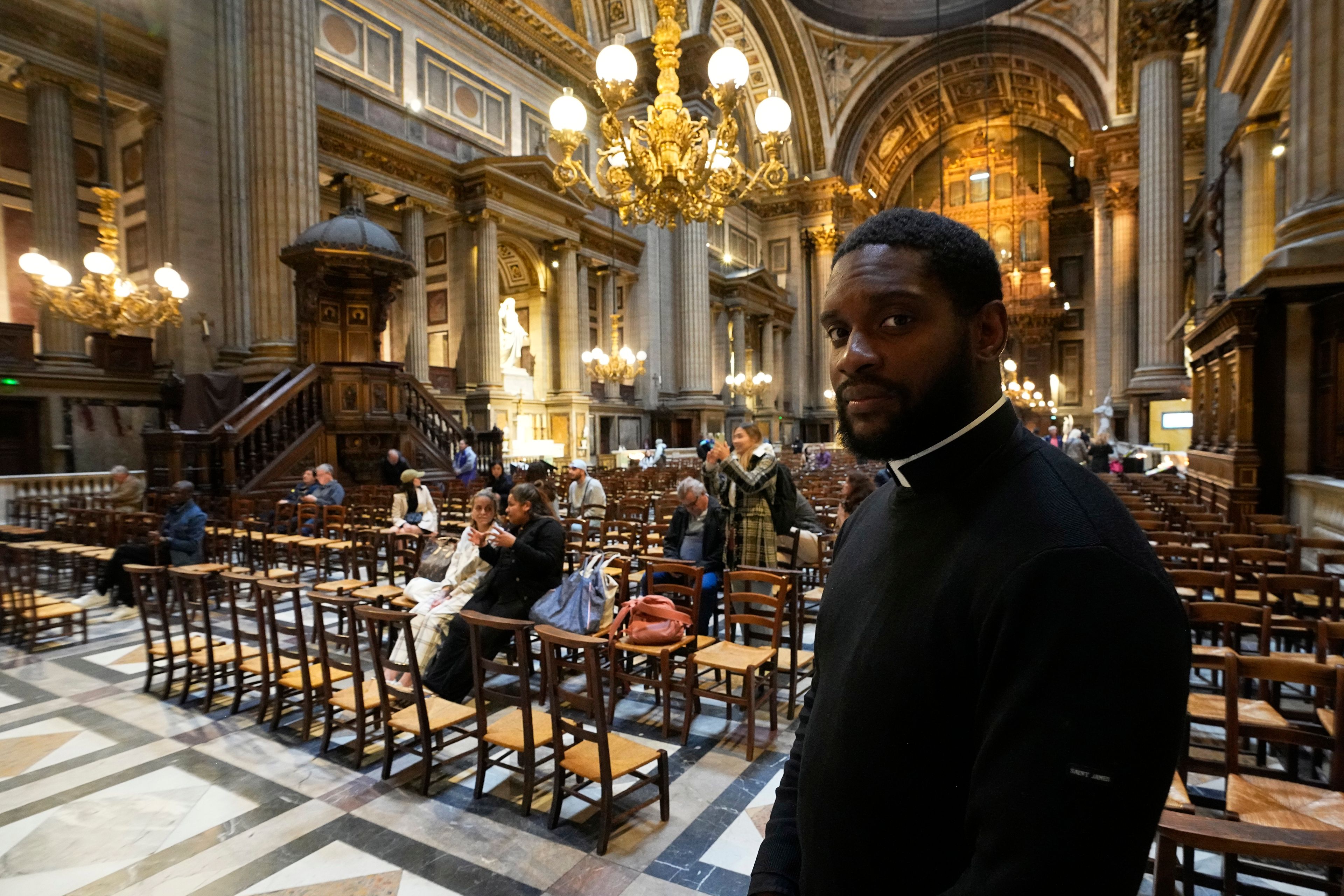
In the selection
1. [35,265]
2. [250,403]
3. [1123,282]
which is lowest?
[250,403]

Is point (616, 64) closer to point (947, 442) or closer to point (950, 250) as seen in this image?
point (950, 250)

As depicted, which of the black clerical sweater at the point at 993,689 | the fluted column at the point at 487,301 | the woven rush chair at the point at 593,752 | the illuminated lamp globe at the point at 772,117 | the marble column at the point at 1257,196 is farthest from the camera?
the fluted column at the point at 487,301

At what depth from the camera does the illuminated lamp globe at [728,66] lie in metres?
7.29

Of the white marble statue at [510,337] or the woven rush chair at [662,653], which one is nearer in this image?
the woven rush chair at [662,653]

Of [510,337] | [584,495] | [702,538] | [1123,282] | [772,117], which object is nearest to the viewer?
[702,538]

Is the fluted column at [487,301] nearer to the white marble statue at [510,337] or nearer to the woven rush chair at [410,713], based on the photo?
the white marble statue at [510,337]

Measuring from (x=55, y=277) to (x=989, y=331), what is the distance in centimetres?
1337

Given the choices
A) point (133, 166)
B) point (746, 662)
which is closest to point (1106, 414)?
point (746, 662)

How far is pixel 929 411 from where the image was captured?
0.92 meters

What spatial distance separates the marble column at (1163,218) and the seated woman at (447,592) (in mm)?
17302

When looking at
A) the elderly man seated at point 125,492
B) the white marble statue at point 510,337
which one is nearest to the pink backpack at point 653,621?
the elderly man seated at point 125,492

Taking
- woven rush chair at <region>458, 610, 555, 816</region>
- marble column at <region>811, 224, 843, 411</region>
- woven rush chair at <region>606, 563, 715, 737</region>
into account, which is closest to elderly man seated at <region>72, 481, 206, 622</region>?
woven rush chair at <region>606, 563, 715, 737</region>

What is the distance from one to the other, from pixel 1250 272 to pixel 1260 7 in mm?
4965

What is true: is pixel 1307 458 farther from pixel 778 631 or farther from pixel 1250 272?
pixel 1250 272
